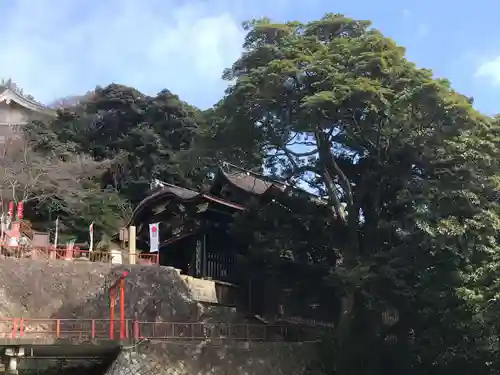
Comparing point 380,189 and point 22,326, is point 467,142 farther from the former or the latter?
point 22,326

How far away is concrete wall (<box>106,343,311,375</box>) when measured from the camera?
67.9 feet

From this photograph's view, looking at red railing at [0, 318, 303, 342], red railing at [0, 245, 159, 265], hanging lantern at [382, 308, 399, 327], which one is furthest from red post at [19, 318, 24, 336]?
hanging lantern at [382, 308, 399, 327]

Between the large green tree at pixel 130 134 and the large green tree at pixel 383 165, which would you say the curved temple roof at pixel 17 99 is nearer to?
the large green tree at pixel 130 134

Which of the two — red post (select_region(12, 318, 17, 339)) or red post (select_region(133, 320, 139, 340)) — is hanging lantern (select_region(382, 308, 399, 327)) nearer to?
red post (select_region(133, 320, 139, 340))

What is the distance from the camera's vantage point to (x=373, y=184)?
24.0 m

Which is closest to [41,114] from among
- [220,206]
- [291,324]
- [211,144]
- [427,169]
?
[220,206]

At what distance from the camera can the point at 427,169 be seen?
862 inches

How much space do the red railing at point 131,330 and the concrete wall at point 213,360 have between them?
716 mm

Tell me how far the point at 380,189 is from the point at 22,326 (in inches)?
563

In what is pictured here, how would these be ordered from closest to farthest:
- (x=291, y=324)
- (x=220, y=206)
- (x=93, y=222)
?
(x=291, y=324)
(x=220, y=206)
(x=93, y=222)

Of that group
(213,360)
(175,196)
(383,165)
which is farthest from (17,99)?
(383,165)

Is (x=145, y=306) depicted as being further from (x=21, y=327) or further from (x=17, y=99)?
(x=17, y=99)

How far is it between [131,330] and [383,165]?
37.9 feet

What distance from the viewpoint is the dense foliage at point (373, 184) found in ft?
65.6
